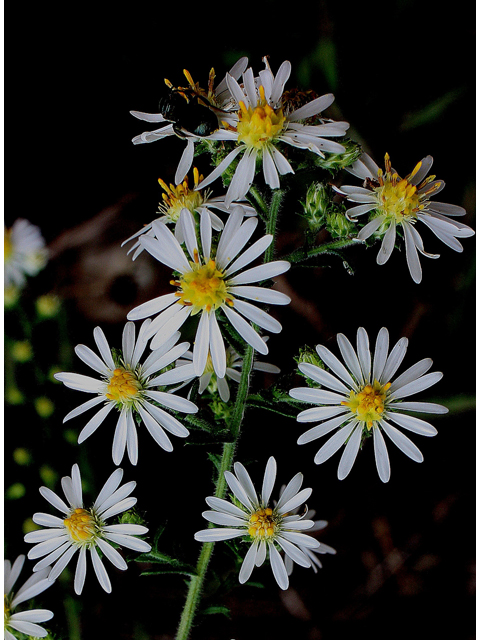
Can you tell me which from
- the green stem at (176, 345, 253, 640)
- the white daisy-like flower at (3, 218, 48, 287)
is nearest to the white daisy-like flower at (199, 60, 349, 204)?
the green stem at (176, 345, 253, 640)

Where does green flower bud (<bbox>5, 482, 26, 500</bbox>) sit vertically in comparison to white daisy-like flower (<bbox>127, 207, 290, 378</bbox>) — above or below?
below

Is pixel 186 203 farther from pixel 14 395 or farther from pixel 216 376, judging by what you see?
pixel 14 395

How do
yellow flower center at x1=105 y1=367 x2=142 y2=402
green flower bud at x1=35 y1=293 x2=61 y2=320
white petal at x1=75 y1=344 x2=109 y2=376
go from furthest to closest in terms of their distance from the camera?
1. green flower bud at x1=35 y1=293 x2=61 y2=320
2. white petal at x1=75 y1=344 x2=109 y2=376
3. yellow flower center at x1=105 y1=367 x2=142 y2=402

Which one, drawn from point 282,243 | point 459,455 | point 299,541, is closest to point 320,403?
point 299,541

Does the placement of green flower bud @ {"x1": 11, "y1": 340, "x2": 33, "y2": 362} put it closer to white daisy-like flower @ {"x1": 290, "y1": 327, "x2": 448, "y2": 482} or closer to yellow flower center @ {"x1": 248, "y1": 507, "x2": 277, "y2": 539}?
yellow flower center @ {"x1": 248, "y1": 507, "x2": 277, "y2": 539}

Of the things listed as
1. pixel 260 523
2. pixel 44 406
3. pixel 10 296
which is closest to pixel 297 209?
pixel 10 296

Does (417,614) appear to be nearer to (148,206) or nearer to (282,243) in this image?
(282,243)
